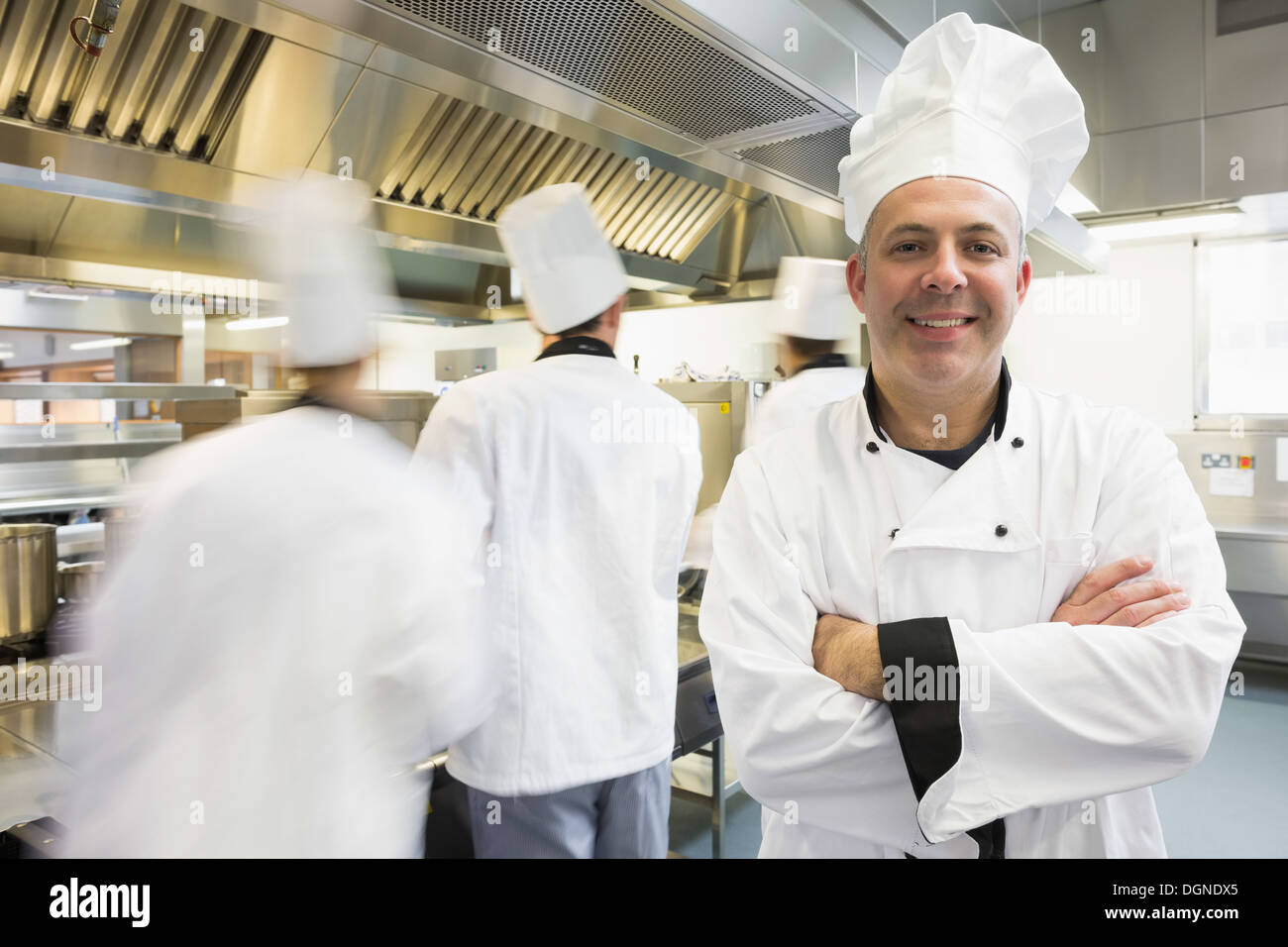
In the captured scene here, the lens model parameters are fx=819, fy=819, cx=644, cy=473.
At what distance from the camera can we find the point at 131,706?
3.43 feet

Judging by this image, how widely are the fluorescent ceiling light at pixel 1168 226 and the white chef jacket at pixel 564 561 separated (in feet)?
11.7

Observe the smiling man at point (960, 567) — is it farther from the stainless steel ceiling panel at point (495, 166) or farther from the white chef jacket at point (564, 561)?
the stainless steel ceiling panel at point (495, 166)

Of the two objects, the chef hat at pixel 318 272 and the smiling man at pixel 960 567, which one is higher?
the chef hat at pixel 318 272

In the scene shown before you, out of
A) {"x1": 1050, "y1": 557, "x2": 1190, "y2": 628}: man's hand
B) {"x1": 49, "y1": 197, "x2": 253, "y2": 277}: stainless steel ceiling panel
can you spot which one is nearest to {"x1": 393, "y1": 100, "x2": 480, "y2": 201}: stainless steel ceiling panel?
{"x1": 49, "y1": 197, "x2": 253, "y2": 277}: stainless steel ceiling panel

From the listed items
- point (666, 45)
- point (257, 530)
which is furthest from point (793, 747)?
point (666, 45)

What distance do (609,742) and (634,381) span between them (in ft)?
2.42

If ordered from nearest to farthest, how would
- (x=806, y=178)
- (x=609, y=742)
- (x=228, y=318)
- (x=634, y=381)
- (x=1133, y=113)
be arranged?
(x=609, y=742)
(x=634, y=381)
(x=806, y=178)
(x=1133, y=113)
(x=228, y=318)

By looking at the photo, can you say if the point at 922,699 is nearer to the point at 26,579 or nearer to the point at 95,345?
the point at 26,579

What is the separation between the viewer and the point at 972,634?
2.89 ft

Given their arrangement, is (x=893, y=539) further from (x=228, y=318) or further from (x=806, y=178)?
(x=228, y=318)

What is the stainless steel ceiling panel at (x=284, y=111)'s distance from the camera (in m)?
1.94

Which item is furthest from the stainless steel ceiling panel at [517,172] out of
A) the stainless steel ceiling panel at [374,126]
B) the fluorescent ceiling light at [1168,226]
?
the fluorescent ceiling light at [1168,226]

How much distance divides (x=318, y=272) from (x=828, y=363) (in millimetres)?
1942

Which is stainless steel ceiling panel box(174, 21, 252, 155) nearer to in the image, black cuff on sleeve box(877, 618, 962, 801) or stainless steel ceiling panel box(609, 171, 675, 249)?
stainless steel ceiling panel box(609, 171, 675, 249)
